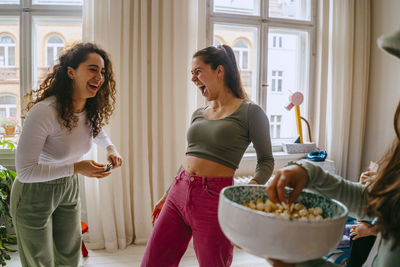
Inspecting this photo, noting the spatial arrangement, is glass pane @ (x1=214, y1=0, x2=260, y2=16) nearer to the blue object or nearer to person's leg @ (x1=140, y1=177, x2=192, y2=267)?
the blue object

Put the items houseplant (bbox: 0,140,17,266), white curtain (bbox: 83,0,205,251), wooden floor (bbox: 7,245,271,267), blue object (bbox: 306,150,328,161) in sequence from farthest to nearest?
blue object (bbox: 306,150,328,161) < white curtain (bbox: 83,0,205,251) < wooden floor (bbox: 7,245,271,267) < houseplant (bbox: 0,140,17,266)

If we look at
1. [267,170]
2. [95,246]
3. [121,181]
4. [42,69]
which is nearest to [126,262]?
[95,246]

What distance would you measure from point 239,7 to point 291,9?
1.80ft

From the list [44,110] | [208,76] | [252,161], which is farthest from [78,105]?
[252,161]

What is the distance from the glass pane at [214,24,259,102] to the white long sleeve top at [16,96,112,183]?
1750 mm

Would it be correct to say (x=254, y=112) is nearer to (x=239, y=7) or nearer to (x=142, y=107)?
(x=142, y=107)

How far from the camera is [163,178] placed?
256cm

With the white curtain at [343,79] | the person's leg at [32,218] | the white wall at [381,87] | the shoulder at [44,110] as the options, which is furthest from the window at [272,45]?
the person's leg at [32,218]

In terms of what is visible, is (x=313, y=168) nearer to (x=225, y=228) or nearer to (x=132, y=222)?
(x=225, y=228)

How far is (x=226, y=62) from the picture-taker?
1.48 meters

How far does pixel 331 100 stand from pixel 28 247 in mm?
2634

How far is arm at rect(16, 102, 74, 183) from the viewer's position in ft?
4.34

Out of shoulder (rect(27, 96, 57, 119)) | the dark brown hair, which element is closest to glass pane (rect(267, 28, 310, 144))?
the dark brown hair

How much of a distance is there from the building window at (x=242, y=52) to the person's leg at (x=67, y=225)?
189 centimetres
